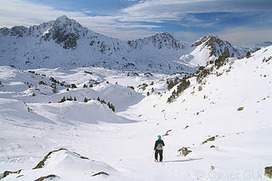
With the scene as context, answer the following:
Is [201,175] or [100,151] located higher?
[201,175]

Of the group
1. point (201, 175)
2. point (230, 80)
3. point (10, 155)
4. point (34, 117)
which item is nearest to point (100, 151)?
point (10, 155)

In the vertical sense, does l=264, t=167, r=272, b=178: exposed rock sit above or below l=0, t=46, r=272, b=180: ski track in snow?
above

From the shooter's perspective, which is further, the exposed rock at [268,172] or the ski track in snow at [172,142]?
the ski track in snow at [172,142]

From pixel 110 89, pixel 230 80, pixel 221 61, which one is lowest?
pixel 110 89

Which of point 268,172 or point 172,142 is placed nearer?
point 268,172

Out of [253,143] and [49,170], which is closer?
[49,170]

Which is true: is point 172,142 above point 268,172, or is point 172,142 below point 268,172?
below

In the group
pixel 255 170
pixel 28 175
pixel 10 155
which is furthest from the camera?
pixel 10 155

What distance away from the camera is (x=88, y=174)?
22.2 feet

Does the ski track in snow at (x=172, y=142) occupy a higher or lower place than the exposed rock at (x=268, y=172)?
lower

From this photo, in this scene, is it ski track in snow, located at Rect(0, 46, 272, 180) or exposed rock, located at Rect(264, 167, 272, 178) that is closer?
exposed rock, located at Rect(264, 167, 272, 178)

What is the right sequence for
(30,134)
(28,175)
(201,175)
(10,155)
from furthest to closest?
(30,134), (10,155), (28,175), (201,175)

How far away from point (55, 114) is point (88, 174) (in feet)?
79.2

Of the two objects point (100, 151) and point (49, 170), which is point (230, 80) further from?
point (49, 170)
